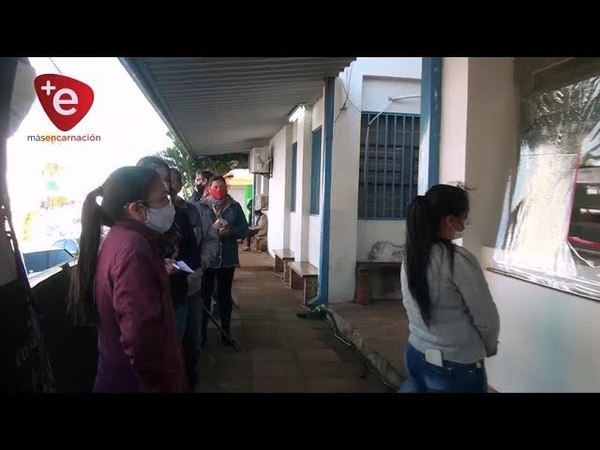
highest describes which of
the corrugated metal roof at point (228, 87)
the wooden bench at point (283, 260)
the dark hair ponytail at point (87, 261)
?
the corrugated metal roof at point (228, 87)

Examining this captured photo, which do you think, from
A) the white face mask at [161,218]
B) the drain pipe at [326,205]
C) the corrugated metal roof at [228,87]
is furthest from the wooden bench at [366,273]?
the white face mask at [161,218]

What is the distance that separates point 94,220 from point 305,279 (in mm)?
4964

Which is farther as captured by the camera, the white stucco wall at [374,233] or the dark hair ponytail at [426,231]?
the white stucco wall at [374,233]

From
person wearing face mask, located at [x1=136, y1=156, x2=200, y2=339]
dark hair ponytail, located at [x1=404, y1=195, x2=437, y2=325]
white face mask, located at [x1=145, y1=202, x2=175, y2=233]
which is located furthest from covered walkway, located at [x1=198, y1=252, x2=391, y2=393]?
dark hair ponytail, located at [x1=404, y1=195, x2=437, y2=325]

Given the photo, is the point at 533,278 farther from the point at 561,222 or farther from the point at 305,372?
the point at 305,372

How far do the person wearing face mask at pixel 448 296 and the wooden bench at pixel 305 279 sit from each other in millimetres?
4577

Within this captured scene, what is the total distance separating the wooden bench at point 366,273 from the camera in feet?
20.2

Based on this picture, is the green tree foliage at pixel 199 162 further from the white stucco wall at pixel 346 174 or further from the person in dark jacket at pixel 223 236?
the person in dark jacket at pixel 223 236

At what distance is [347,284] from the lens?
6.25 meters

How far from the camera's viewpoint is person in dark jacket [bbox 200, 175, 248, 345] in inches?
191

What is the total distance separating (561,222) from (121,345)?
230 centimetres

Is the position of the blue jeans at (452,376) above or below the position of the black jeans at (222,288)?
above

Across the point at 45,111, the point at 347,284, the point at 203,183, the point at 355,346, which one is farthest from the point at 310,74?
the point at 45,111

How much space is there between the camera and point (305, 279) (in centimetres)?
673
